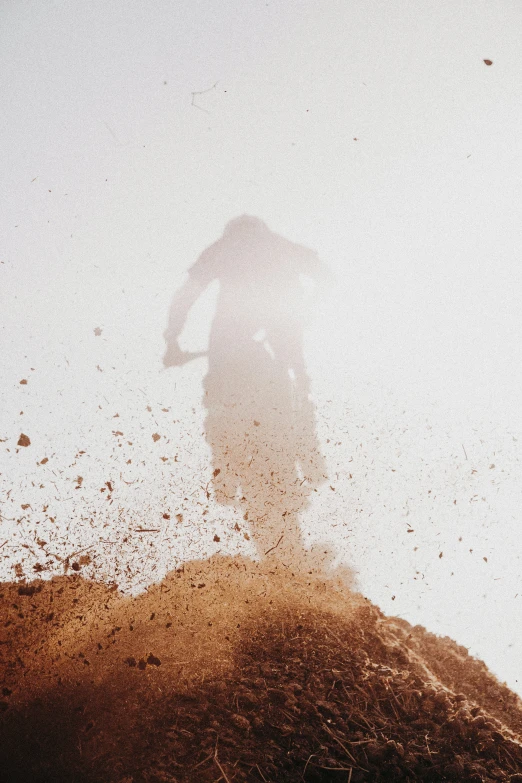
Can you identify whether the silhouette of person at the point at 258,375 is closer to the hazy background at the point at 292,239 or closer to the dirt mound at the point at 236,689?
the hazy background at the point at 292,239

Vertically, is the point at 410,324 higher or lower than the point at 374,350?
higher

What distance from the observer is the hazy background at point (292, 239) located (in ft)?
6.94

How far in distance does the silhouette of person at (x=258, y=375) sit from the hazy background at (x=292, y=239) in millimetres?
87

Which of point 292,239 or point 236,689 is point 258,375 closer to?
point 292,239

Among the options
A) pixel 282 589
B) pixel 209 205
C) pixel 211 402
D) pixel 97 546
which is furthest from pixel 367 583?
pixel 209 205

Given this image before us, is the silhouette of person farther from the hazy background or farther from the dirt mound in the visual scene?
the dirt mound

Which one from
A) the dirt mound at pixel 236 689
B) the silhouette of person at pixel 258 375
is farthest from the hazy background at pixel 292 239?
the dirt mound at pixel 236 689

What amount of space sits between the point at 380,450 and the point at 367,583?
72 cm

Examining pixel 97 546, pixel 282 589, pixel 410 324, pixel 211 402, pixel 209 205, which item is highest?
pixel 209 205

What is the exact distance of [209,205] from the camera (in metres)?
2.35

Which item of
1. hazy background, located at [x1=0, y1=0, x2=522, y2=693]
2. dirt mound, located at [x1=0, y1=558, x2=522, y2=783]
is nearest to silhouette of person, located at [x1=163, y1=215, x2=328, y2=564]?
hazy background, located at [x1=0, y1=0, x2=522, y2=693]

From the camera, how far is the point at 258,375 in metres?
2.33

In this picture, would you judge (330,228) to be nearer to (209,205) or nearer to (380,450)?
(209,205)

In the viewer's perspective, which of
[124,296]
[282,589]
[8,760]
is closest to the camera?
[8,760]
